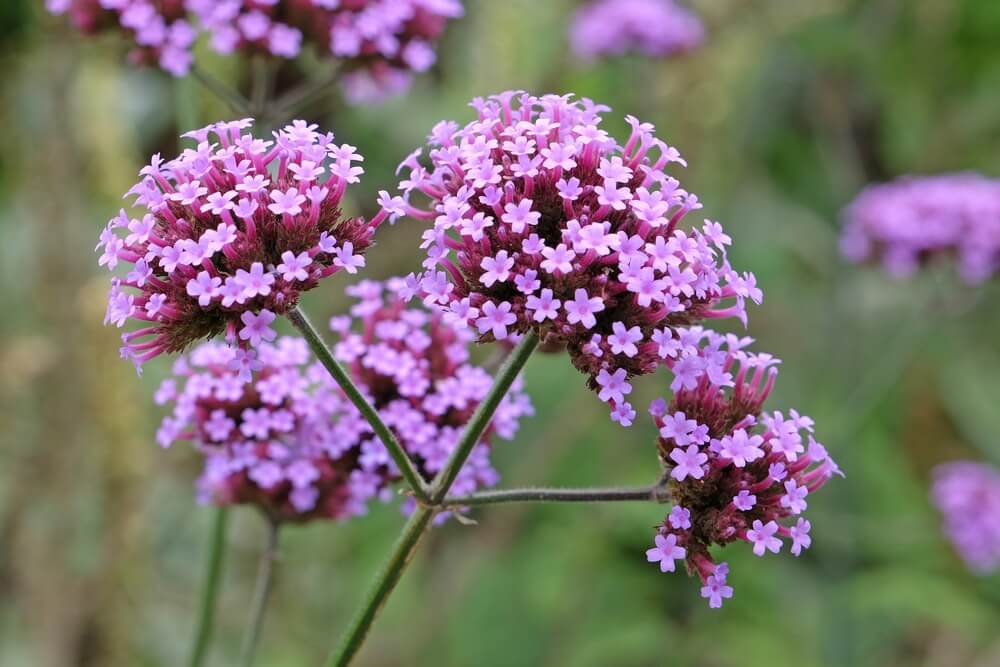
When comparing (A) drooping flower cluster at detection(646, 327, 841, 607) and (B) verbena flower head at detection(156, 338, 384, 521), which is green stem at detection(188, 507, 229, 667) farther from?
(A) drooping flower cluster at detection(646, 327, 841, 607)

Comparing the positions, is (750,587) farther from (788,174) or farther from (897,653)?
(788,174)

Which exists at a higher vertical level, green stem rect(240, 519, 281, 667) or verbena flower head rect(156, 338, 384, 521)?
verbena flower head rect(156, 338, 384, 521)

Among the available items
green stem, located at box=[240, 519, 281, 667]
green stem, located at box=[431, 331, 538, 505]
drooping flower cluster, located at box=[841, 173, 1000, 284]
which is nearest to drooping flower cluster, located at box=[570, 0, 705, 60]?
drooping flower cluster, located at box=[841, 173, 1000, 284]

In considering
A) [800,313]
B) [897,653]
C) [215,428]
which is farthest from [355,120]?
[215,428]

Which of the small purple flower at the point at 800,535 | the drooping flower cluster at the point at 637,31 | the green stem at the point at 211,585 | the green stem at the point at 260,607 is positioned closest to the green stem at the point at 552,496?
the small purple flower at the point at 800,535

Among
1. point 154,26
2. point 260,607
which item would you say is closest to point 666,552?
point 260,607

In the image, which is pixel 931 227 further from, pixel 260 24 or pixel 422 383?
pixel 422 383
